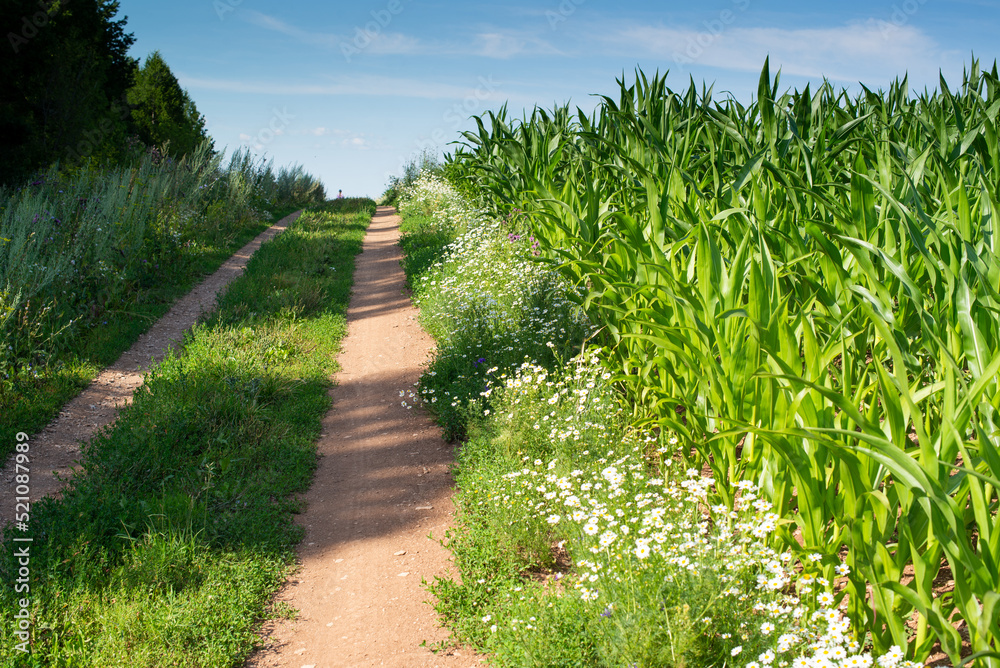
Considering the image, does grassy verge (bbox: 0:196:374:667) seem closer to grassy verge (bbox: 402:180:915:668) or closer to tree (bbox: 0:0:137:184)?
grassy verge (bbox: 402:180:915:668)

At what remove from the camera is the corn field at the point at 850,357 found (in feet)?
6.59

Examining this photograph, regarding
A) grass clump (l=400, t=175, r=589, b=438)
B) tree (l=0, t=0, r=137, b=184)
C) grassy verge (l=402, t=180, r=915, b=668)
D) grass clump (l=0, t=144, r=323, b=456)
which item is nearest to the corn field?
grassy verge (l=402, t=180, r=915, b=668)

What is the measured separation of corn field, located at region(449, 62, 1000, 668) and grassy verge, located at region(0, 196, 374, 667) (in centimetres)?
233

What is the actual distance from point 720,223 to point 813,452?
175 cm

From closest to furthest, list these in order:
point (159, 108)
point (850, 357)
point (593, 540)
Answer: point (850, 357)
point (593, 540)
point (159, 108)

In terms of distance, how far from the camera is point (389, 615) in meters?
3.15

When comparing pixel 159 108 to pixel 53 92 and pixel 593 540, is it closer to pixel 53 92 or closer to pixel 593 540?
pixel 53 92

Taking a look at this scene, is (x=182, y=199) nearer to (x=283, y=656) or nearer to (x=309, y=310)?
(x=309, y=310)

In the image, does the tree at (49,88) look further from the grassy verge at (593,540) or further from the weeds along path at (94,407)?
the grassy verge at (593,540)

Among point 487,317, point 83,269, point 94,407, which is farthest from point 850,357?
point 83,269

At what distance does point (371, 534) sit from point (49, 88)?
12.0 metres

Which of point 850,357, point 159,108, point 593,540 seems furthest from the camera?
point 159,108

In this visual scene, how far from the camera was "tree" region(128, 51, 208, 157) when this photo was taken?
22422 millimetres

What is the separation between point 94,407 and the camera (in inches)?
215
